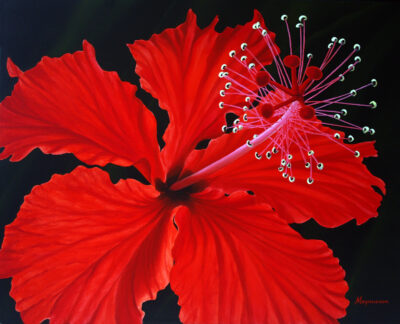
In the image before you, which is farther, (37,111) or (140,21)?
(140,21)

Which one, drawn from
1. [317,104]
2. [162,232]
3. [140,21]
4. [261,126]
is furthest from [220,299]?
[140,21]

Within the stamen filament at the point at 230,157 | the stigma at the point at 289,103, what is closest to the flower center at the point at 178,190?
the stamen filament at the point at 230,157

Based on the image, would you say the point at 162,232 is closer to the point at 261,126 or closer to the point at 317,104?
the point at 261,126

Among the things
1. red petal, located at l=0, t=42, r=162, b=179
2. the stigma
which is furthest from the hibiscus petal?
red petal, located at l=0, t=42, r=162, b=179
